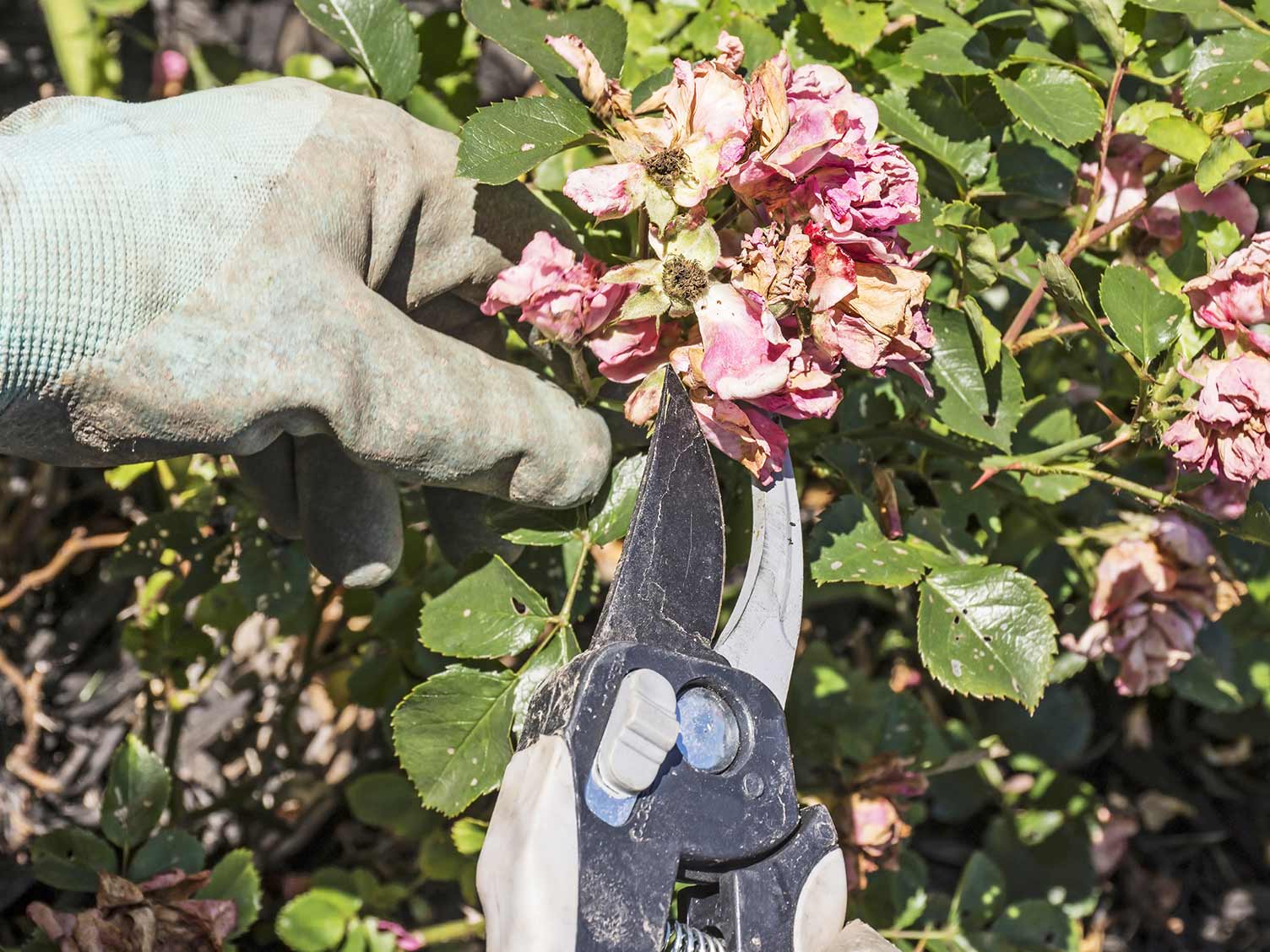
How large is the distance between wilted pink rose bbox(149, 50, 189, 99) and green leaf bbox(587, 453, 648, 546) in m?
1.51

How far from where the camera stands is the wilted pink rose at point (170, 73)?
7.42ft

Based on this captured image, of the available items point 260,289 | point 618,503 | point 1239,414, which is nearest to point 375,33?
point 260,289

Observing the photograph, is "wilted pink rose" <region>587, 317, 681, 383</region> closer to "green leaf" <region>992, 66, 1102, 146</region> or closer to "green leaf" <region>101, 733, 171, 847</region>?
"green leaf" <region>992, 66, 1102, 146</region>

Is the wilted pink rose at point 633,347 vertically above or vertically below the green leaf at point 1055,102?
Result: below

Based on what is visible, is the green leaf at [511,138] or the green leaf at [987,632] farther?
the green leaf at [987,632]

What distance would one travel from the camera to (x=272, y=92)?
1028mm

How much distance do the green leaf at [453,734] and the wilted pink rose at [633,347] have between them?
13.4 inches

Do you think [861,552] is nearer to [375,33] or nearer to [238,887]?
[375,33]

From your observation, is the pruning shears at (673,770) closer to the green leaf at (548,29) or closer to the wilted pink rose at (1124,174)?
the green leaf at (548,29)

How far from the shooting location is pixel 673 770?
2.91 feet

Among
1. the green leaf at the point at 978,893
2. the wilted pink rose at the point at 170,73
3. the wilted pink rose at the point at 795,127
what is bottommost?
the green leaf at the point at 978,893

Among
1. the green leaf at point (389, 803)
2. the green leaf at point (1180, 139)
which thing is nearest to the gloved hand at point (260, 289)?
the green leaf at point (1180, 139)

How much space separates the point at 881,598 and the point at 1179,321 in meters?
0.93

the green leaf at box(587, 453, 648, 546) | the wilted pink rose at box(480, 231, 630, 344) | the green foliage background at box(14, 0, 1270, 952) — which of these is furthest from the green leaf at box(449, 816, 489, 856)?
the wilted pink rose at box(480, 231, 630, 344)
